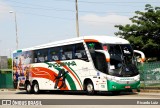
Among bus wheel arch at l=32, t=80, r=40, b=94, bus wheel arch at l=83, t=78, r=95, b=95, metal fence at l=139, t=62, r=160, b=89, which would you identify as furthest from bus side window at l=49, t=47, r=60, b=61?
metal fence at l=139, t=62, r=160, b=89

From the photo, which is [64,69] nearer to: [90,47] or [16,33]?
[90,47]

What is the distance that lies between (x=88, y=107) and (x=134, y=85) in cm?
722

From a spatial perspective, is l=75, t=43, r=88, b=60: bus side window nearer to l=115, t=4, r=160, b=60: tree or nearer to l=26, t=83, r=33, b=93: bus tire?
l=26, t=83, r=33, b=93: bus tire

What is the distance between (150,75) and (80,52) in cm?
548

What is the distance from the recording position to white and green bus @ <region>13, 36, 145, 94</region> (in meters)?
21.5

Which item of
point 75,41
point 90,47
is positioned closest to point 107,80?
point 90,47

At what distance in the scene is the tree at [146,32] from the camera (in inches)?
1486

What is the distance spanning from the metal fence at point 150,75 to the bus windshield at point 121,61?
138 inches

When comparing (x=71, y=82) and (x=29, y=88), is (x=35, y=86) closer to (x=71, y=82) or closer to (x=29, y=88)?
(x=29, y=88)

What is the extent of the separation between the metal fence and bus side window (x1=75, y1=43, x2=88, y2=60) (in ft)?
16.5

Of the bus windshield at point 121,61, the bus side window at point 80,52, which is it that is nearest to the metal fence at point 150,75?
the bus windshield at point 121,61

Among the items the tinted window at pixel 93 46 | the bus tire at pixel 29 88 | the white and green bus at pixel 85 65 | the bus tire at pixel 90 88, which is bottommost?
the bus tire at pixel 29 88

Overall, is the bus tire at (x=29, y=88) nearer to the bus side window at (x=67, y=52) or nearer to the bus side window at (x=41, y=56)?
the bus side window at (x=41, y=56)

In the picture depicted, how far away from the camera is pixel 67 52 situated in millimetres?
24891
